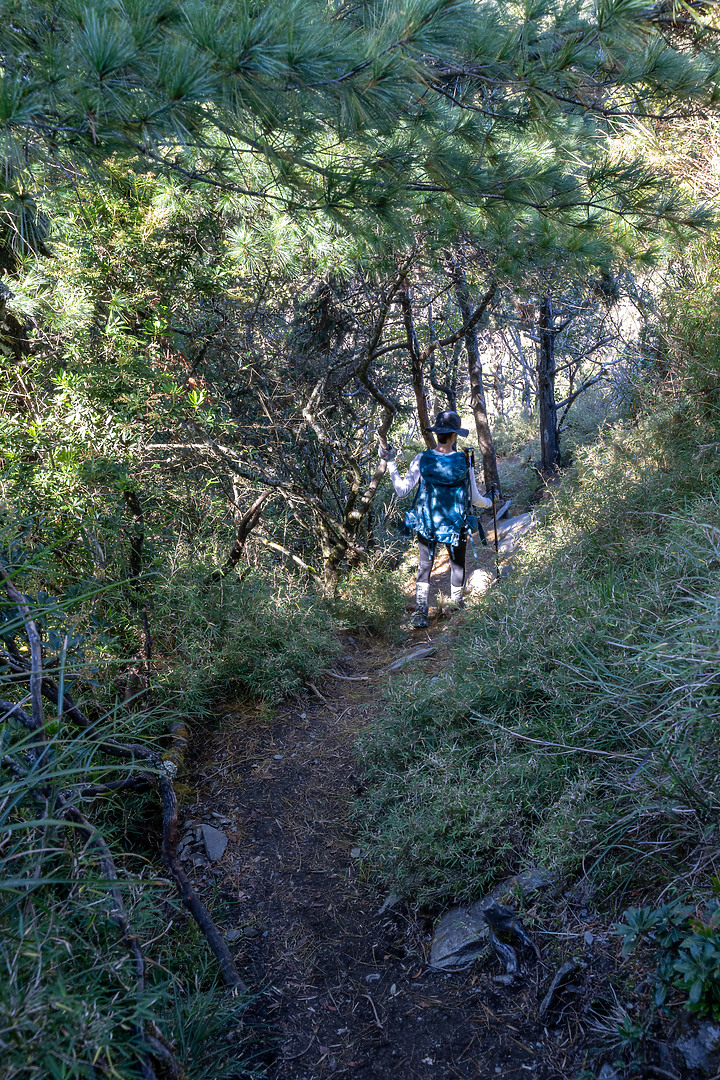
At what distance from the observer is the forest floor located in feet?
7.16

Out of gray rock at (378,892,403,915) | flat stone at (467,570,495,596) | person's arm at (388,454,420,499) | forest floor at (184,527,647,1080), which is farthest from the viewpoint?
flat stone at (467,570,495,596)

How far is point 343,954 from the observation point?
276cm

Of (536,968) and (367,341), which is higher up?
(367,341)

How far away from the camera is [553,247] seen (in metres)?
4.22

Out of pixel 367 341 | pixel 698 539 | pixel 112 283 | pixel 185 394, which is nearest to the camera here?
pixel 698 539

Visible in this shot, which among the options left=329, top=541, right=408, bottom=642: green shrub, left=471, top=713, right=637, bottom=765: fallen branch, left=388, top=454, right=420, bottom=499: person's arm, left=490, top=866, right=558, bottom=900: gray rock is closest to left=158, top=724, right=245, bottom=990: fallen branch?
left=490, top=866, right=558, bottom=900: gray rock

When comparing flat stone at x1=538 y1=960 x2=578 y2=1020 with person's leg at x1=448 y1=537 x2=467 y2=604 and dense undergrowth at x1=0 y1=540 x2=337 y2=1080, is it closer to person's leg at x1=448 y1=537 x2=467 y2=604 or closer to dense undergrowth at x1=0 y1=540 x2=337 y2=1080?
dense undergrowth at x1=0 y1=540 x2=337 y2=1080

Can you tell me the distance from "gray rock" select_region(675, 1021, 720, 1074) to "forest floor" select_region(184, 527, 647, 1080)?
27 centimetres

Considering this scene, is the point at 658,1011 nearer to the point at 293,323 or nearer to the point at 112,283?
the point at 112,283

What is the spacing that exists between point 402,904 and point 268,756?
1.49 metres

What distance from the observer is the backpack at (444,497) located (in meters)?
6.19

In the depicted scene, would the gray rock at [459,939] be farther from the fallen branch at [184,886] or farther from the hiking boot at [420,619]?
the hiking boot at [420,619]

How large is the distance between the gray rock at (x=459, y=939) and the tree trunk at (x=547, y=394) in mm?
8392

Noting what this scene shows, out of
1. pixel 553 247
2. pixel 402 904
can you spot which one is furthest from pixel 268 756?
pixel 553 247
